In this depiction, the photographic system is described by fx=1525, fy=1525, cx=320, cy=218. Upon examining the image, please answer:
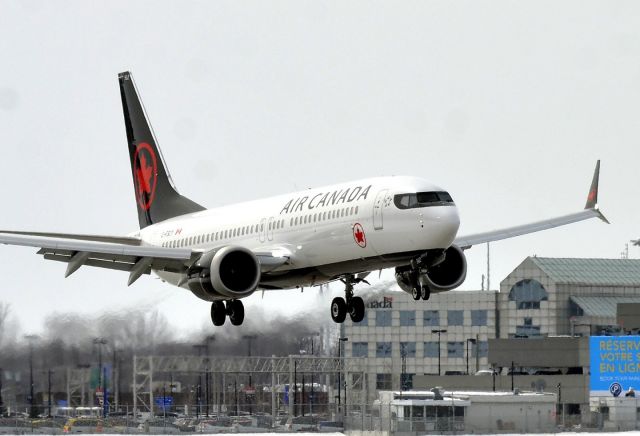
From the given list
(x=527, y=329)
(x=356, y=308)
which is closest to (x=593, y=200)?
(x=356, y=308)

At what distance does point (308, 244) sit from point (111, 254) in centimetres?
1041

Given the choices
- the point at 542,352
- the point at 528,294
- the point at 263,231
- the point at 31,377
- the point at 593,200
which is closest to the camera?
the point at 263,231

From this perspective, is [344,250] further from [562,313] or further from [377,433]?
[562,313]

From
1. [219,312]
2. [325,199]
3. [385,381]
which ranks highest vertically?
[325,199]

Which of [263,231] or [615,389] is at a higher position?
[263,231]

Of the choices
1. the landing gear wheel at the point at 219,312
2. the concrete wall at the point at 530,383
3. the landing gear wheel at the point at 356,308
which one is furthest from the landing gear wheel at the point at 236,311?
the concrete wall at the point at 530,383

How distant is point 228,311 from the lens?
7206 centimetres

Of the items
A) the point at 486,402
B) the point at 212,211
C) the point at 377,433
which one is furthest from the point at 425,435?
the point at 212,211

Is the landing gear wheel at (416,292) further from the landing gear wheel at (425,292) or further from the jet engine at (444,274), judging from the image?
the jet engine at (444,274)

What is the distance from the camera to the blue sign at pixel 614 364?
494 ft

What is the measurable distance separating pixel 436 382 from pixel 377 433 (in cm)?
4728

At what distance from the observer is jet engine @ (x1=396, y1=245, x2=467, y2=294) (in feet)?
221

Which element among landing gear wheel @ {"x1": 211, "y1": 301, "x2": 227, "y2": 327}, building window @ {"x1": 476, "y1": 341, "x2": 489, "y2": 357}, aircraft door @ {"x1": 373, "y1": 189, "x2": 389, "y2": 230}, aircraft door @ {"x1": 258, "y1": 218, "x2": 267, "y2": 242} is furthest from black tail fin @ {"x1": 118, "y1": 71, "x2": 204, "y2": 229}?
building window @ {"x1": 476, "y1": 341, "x2": 489, "y2": 357}

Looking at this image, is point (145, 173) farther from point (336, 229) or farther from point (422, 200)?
point (422, 200)
